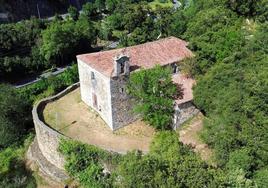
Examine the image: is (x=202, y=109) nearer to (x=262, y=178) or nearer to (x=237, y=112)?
(x=237, y=112)

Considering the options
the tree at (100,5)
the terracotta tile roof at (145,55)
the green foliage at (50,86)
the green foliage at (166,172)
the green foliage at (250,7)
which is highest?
the green foliage at (250,7)

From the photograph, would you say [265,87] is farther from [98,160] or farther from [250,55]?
[98,160]

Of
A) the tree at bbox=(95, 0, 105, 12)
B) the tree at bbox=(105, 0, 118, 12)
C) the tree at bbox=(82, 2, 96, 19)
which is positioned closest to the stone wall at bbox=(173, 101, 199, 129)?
the tree at bbox=(82, 2, 96, 19)

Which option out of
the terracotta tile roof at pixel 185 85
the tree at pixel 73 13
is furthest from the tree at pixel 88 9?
the terracotta tile roof at pixel 185 85

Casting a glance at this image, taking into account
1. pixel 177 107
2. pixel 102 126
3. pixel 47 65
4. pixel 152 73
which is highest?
pixel 152 73

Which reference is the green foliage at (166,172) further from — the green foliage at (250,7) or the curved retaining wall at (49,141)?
the green foliage at (250,7)

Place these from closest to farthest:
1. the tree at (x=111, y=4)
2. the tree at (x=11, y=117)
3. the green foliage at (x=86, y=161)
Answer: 1. the green foliage at (x=86, y=161)
2. the tree at (x=11, y=117)
3. the tree at (x=111, y=4)

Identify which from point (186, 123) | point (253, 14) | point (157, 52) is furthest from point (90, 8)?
point (186, 123)
